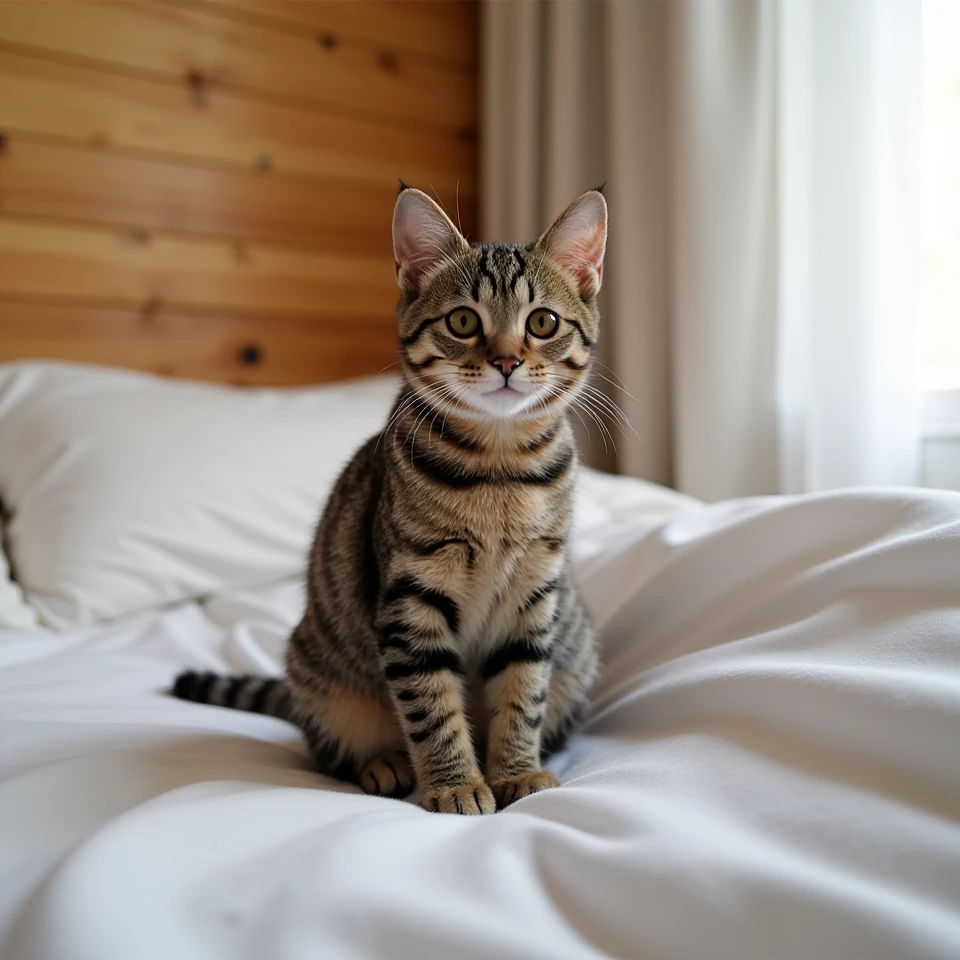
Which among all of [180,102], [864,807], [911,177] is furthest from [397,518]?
[180,102]

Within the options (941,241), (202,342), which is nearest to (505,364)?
(941,241)

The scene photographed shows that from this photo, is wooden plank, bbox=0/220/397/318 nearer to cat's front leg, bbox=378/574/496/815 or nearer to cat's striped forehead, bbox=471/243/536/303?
cat's striped forehead, bbox=471/243/536/303

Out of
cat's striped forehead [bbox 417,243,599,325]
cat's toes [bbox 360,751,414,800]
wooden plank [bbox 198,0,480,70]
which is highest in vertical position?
wooden plank [bbox 198,0,480,70]

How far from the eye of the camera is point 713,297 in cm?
181

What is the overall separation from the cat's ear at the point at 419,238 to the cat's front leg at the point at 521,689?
418mm

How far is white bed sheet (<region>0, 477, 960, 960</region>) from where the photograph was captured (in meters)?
0.46

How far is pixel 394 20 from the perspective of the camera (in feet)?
8.05

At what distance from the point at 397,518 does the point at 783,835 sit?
0.50 m

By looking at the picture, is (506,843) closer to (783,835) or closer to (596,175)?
(783,835)

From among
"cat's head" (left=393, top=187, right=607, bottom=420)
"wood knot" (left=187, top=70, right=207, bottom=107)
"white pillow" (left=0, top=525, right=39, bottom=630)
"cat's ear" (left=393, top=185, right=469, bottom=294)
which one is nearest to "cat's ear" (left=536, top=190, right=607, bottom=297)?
"cat's head" (left=393, top=187, right=607, bottom=420)

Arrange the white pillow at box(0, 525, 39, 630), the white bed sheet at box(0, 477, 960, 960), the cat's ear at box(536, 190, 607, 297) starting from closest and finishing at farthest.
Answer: the white bed sheet at box(0, 477, 960, 960) < the cat's ear at box(536, 190, 607, 297) < the white pillow at box(0, 525, 39, 630)

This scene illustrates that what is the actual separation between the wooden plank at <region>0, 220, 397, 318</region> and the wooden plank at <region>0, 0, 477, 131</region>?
16.7 inches

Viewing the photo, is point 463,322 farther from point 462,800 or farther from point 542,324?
point 462,800

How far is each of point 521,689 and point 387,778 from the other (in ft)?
0.58
